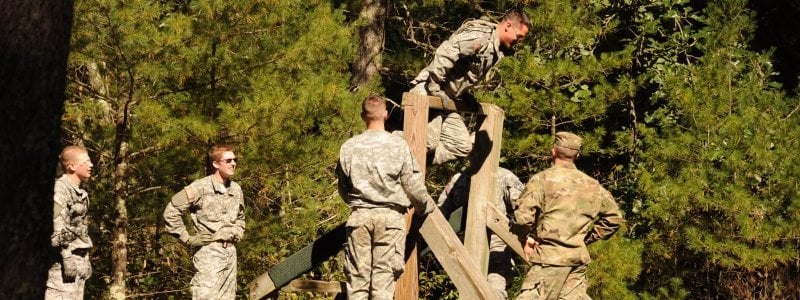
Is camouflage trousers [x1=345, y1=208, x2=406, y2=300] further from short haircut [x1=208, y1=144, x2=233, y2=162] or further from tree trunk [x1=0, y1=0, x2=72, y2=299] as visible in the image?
tree trunk [x1=0, y1=0, x2=72, y2=299]

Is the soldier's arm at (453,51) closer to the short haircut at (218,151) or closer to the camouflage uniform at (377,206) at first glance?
the camouflage uniform at (377,206)

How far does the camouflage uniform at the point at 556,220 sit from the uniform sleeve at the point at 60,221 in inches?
112

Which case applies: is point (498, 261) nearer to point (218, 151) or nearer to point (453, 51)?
point (453, 51)

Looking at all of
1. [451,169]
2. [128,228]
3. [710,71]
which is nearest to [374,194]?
[128,228]

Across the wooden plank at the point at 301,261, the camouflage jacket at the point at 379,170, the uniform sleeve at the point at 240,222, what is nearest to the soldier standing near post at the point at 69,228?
the uniform sleeve at the point at 240,222

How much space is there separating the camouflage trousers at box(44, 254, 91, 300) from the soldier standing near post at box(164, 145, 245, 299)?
0.80 m

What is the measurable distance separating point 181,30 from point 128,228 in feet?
6.62

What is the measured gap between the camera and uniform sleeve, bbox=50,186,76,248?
750 cm

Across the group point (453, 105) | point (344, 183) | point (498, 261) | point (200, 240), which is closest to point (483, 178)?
point (453, 105)

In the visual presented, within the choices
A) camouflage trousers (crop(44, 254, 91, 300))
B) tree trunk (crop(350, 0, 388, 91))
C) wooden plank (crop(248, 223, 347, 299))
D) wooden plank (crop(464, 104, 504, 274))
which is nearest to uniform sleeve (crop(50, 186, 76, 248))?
camouflage trousers (crop(44, 254, 91, 300))

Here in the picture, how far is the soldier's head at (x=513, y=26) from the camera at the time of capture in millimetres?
7781

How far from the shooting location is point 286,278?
8.24m

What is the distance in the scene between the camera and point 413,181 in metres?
6.88

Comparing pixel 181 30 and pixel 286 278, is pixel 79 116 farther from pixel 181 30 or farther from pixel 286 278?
pixel 286 278
